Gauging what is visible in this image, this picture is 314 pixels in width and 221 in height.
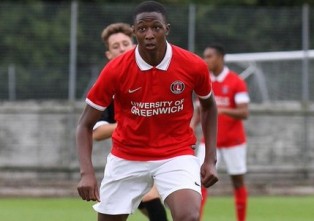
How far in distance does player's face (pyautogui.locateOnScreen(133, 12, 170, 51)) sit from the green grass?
669cm

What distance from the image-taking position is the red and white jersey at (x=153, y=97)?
25.8ft

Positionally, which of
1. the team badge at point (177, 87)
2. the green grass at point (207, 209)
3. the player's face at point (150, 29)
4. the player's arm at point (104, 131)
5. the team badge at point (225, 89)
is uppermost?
the player's face at point (150, 29)

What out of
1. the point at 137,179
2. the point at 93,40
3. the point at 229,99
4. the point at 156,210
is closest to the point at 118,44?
the point at 156,210

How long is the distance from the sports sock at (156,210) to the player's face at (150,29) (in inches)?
84.4

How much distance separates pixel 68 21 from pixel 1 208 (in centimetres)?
483

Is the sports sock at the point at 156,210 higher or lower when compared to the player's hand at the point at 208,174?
lower

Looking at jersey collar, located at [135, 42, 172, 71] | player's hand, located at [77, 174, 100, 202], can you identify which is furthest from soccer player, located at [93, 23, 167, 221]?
player's hand, located at [77, 174, 100, 202]

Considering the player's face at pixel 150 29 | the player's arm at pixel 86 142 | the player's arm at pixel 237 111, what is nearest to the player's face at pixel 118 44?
the player's arm at pixel 86 142

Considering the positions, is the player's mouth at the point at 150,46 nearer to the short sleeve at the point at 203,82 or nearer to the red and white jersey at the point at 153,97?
the red and white jersey at the point at 153,97

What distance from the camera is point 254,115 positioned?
2042cm

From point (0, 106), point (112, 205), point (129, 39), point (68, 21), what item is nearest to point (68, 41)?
point (68, 21)

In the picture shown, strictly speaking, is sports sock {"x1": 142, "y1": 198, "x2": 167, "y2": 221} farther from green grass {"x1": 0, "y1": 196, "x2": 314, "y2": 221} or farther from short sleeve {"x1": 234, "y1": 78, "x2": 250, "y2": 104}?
short sleeve {"x1": 234, "y1": 78, "x2": 250, "y2": 104}

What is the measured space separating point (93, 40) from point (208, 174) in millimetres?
11946

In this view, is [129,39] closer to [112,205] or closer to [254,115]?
[112,205]
